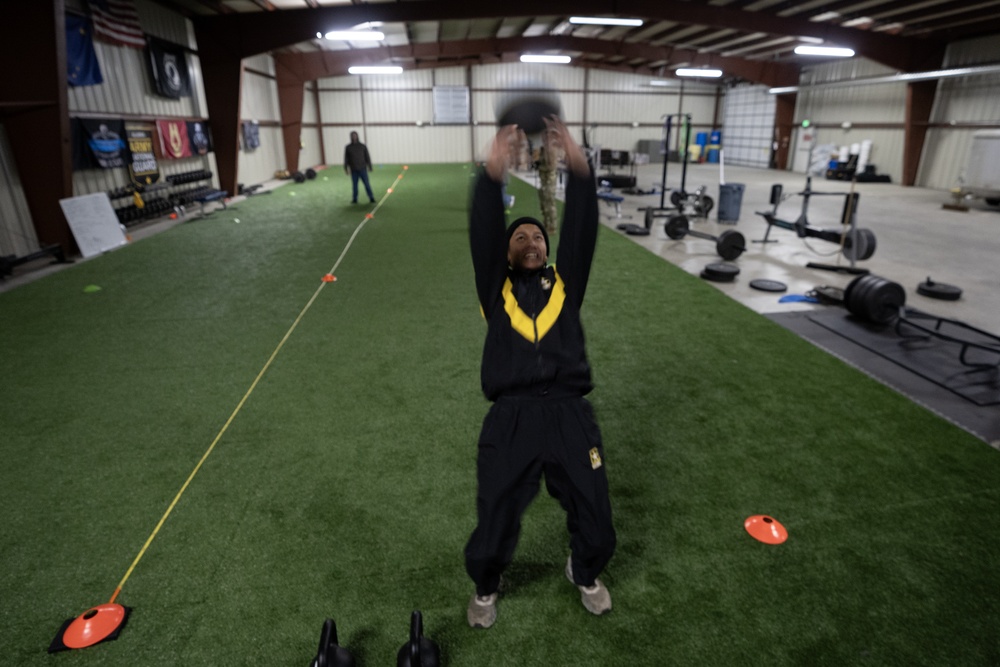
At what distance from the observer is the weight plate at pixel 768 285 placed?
6289mm

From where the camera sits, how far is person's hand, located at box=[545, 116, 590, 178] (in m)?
1.81

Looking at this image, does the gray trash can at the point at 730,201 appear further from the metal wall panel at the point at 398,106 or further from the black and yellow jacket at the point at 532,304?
the metal wall panel at the point at 398,106

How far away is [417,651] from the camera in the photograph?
1.76 metres

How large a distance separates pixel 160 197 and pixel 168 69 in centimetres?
288

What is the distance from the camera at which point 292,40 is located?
512 inches

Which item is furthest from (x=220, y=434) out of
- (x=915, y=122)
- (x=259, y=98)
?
(x=915, y=122)

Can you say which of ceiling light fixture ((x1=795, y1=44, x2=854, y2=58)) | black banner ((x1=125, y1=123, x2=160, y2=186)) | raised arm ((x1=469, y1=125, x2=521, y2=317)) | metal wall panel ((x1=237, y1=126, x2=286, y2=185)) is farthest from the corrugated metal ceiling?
raised arm ((x1=469, y1=125, x2=521, y2=317))

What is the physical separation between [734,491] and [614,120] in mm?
26735

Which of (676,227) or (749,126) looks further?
(749,126)

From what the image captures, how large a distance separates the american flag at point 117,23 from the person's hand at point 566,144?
38.1ft

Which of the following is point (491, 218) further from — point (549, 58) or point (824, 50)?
point (549, 58)

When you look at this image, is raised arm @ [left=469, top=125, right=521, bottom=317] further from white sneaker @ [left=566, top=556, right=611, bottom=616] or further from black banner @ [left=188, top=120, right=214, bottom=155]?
black banner @ [left=188, top=120, right=214, bottom=155]

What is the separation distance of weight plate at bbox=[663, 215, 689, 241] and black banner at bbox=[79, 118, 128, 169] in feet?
32.5

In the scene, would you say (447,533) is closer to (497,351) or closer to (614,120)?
(497,351)
